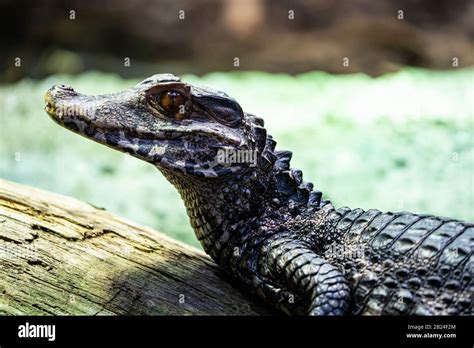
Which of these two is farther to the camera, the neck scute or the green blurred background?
the green blurred background

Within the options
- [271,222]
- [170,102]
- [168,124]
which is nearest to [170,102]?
[170,102]

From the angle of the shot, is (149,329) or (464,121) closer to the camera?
(149,329)

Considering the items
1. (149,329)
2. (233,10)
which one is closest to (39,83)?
(233,10)

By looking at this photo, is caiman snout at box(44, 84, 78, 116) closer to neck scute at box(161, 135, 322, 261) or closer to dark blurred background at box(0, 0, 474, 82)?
neck scute at box(161, 135, 322, 261)

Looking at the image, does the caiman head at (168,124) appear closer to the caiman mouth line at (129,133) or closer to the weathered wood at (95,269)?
the caiman mouth line at (129,133)

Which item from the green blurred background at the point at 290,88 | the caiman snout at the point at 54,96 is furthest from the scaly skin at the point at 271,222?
the green blurred background at the point at 290,88

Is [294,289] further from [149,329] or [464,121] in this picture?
[464,121]

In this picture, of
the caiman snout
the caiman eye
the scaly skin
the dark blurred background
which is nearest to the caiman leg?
the scaly skin

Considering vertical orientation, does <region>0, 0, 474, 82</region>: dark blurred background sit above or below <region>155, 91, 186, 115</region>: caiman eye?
above
